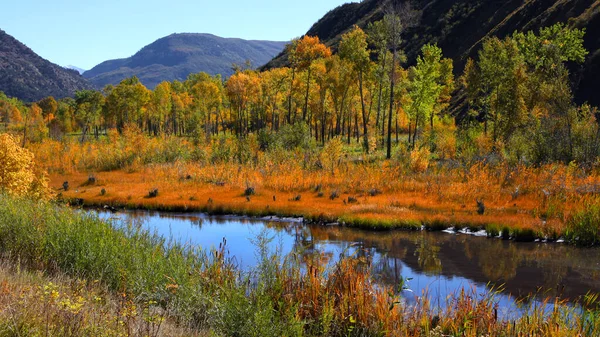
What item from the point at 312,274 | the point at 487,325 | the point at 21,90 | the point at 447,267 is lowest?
the point at 447,267

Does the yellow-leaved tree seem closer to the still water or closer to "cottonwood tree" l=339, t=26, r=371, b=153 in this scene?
the still water

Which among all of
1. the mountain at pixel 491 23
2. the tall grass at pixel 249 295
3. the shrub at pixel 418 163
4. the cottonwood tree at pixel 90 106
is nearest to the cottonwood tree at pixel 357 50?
the shrub at pixel 418 163

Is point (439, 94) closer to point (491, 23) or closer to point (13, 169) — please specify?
point (13, 169)

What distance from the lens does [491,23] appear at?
10262cm

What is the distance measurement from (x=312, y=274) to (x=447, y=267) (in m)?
6.80

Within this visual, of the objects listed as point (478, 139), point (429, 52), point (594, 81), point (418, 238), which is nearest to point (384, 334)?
point (418, 238)

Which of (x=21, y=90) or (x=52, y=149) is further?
(x=21, y=90)

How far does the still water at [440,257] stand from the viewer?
1180 centimetres

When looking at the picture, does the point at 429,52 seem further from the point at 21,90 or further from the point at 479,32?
the point at 21,90

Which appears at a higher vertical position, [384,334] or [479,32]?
[479,32]

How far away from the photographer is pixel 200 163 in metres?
32.9

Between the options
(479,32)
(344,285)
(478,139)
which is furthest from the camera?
(479,32)

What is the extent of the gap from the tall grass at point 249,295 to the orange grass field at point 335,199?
33.7 feet

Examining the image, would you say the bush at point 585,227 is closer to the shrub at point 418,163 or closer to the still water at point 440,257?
the still water at point 440,257
